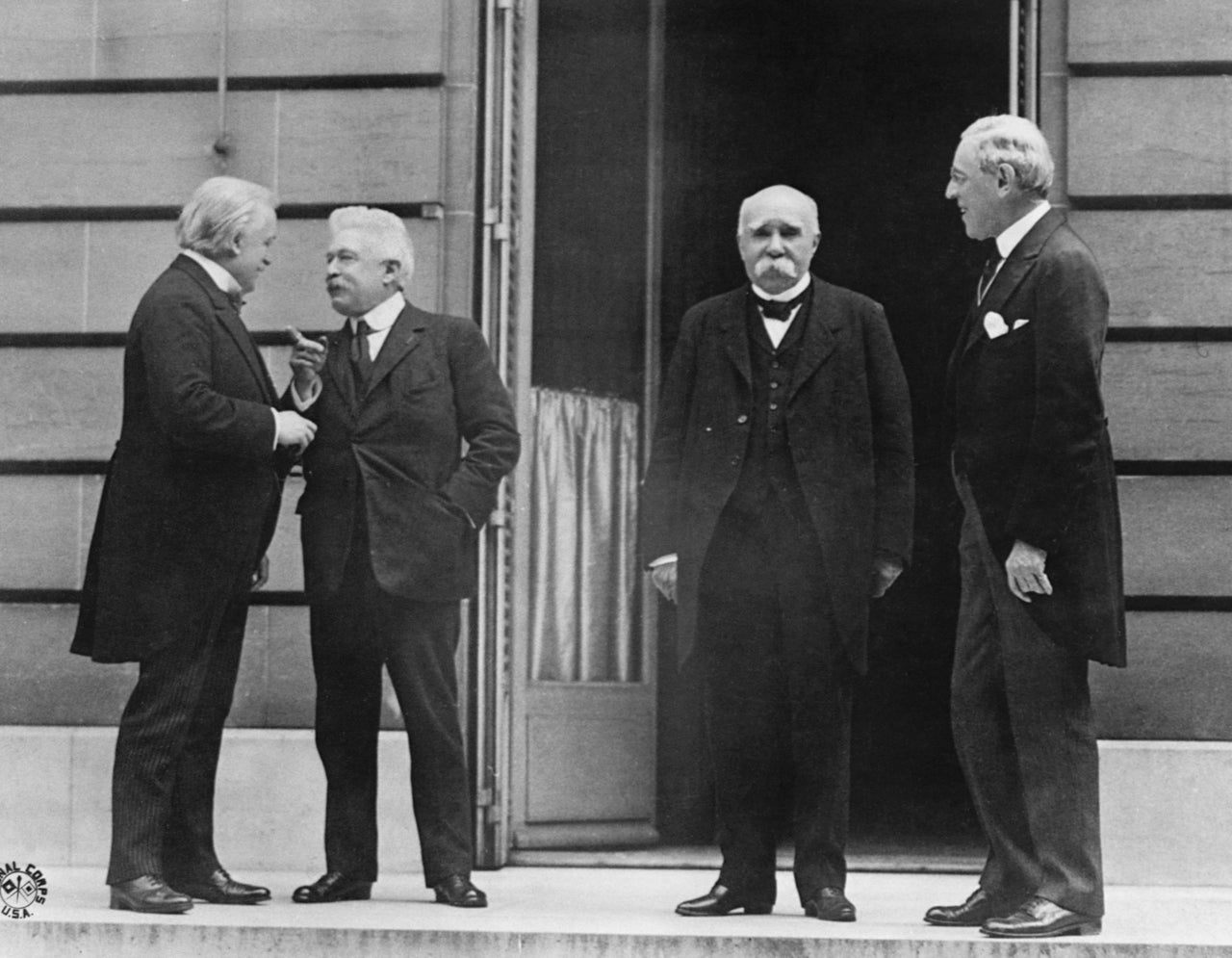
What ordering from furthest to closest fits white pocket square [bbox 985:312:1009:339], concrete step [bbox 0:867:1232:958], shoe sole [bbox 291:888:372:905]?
shoe sole [bbox 291:888:372:905] → white pocket square [bbox 985:312:1009:339] → concrete step [bbox 0:867:1232:958]

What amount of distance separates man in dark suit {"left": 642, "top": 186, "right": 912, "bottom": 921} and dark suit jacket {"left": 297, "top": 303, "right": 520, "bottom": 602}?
0.61m

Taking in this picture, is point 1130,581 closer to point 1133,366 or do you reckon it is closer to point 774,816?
point 1133,366

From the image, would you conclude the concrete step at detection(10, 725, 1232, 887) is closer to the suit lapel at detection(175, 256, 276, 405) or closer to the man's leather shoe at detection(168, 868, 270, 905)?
the man's leather shoe at detection(168, 868, 270, 905)

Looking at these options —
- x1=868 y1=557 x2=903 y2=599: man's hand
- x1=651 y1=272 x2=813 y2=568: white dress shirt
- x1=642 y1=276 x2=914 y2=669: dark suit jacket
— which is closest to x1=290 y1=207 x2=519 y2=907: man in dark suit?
x1=642 y1=276 x2=914 y2=669: dark suit jacket

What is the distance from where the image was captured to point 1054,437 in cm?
579

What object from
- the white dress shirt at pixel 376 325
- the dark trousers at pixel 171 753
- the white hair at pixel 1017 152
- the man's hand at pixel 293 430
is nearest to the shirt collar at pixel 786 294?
the white hair at pixel 1017 152

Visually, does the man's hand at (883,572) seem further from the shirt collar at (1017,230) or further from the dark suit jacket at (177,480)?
the dark suit jacket at (177,480)

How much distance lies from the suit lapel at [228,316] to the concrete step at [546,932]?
5.49ft

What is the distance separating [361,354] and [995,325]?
6.66ft

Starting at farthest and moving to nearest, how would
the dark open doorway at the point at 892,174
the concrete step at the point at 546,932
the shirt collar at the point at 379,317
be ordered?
the dark open doorway at the point at 892,174 → the shirt collar at the point at 379,317 → the concrete step at the point at 546,932

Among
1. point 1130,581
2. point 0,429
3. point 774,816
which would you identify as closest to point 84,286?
point 0,429

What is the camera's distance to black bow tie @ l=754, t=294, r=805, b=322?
6.39 meters

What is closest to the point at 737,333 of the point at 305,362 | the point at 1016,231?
the point at 1016,231

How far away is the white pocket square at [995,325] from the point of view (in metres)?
6.00
